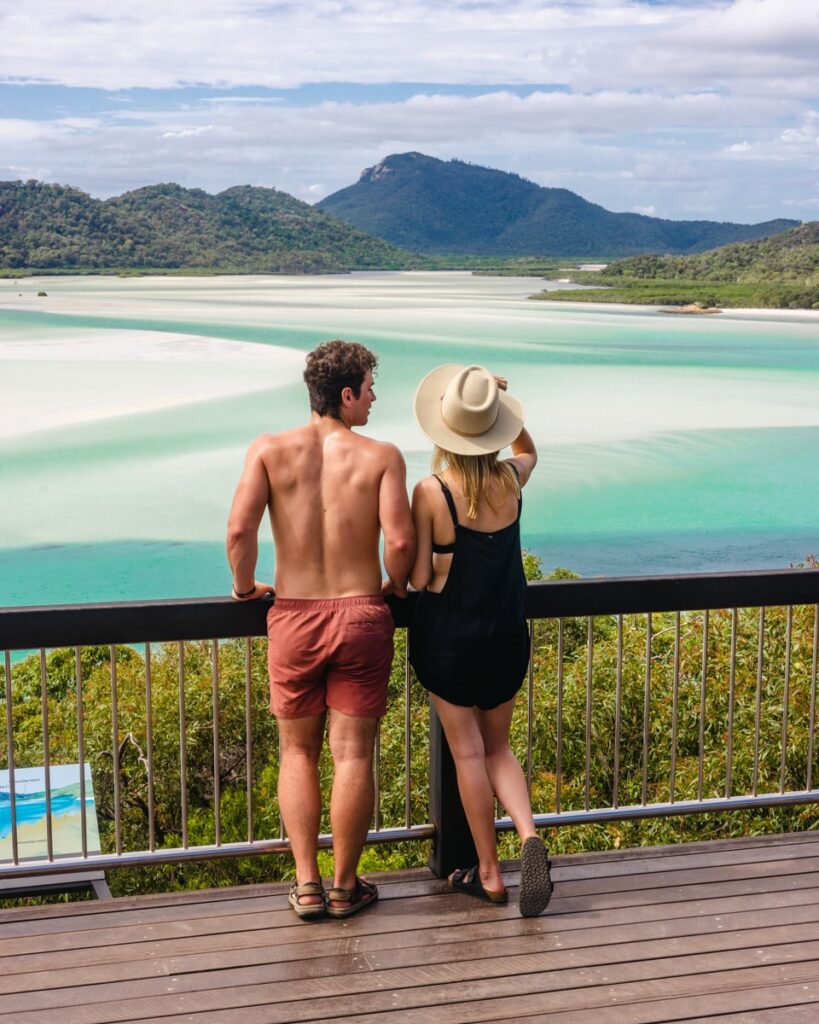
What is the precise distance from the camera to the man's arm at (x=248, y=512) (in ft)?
11.1

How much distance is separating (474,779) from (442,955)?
500 mm

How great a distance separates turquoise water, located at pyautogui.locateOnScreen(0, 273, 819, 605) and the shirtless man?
43.3 metres

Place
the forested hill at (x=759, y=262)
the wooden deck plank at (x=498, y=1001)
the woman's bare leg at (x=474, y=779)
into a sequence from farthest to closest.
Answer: the forested hill at (x=759, y=262), the woman's bare leg at (x=474, y=779), the wooden deck plank at (x=498, y=1001)

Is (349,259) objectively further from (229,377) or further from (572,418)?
(572,418)

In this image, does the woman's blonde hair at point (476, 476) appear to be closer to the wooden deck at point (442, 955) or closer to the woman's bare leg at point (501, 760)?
the woman's bare leg at point (501, 760)

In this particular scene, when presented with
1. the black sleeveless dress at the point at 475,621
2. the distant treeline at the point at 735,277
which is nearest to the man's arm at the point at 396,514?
the black sleeveless dress at the point at 475,621

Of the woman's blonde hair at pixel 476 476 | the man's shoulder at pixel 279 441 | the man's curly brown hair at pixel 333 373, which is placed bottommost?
the woman's blonde hair at pixel 476 476

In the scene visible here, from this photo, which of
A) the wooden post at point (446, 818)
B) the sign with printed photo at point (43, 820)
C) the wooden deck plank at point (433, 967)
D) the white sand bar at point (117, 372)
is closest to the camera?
the wooden deck plank at point (433, 967)

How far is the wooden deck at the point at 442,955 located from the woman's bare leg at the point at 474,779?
0.46 feet

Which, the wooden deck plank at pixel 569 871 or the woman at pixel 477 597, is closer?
the woman at pixel 477 597

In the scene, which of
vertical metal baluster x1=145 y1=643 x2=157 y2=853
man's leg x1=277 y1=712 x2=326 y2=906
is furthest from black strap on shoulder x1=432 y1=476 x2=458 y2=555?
vertical metal baluster x1=145 y1=643 x2=157 y2=853

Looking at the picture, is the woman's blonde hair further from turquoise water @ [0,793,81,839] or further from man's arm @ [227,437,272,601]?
turquoise water @ [0,793,81,839]

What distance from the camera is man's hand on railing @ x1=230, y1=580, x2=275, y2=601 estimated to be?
12.0 ft

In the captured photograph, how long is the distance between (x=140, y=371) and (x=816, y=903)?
94.5 metres
